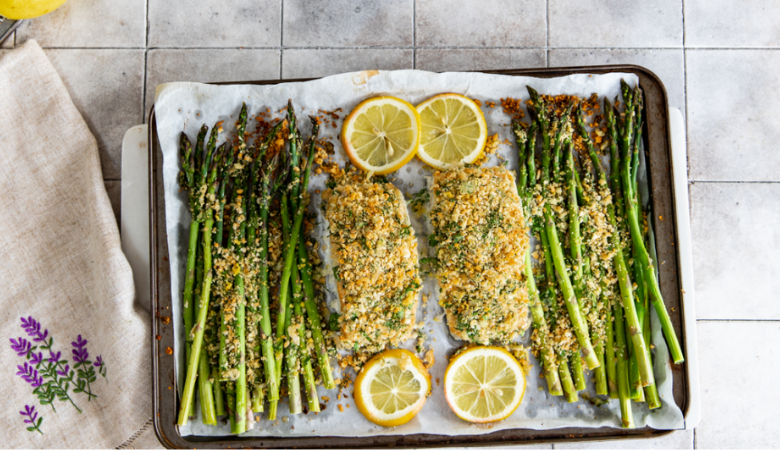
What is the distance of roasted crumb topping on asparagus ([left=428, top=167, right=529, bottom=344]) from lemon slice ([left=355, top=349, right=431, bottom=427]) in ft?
1.70

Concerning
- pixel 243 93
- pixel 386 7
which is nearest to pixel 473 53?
pixel 386 7

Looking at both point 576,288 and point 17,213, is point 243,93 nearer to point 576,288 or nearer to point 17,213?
point 17,213

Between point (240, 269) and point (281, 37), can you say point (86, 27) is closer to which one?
point (281, 37)

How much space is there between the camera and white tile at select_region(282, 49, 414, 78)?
422 cm

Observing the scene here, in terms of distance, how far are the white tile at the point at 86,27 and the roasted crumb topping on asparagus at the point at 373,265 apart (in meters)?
2.50

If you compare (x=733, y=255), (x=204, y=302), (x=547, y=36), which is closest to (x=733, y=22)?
(x=547, y=36)

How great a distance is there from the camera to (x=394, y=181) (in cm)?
397

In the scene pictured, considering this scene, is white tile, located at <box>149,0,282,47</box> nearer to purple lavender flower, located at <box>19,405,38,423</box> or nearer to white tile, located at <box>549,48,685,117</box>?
white tile, located at <box>549,48,685,117</box>

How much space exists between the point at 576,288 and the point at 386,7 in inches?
115

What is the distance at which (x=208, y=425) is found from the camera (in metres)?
3.83

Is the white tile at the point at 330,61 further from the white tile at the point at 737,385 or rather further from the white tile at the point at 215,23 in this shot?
the white tile at the point at 737,385

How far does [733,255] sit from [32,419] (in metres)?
6.12

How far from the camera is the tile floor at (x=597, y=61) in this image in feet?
13.8

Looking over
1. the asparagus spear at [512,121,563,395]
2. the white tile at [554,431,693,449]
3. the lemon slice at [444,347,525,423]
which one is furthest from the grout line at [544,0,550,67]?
the white tile at [554,431,693,449]
